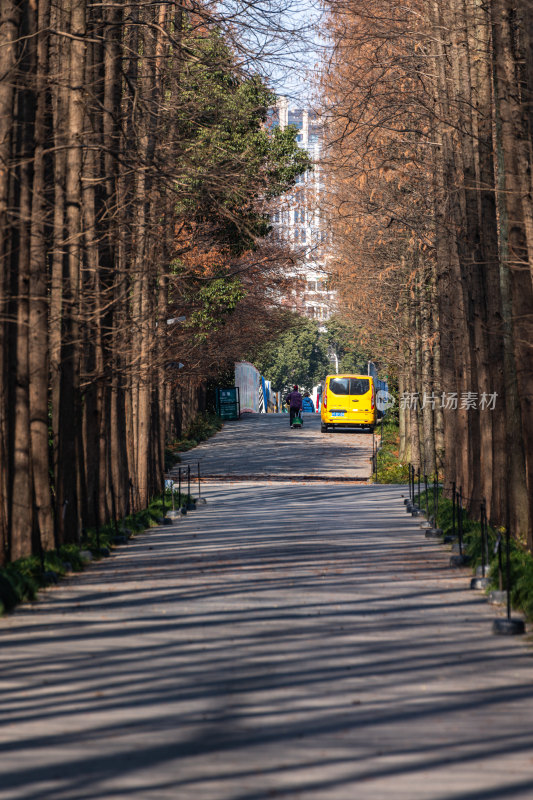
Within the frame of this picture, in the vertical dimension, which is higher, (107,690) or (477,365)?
(477,365)

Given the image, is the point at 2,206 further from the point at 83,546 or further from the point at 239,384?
the point at 239,384

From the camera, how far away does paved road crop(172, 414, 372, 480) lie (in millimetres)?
40750

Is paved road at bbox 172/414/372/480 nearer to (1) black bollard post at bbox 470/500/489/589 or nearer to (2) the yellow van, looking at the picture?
(2) the yellow van

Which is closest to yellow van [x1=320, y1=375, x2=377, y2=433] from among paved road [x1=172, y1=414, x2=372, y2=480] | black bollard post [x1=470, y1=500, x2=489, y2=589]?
paved road [x1=172, y1=414, x2=372, y2=480]

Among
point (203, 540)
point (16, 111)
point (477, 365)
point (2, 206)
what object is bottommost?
point (203, 540)

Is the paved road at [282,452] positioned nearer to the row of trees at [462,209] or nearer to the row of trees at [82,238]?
the row of trees at [462,209]

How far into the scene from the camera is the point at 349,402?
2183 inches

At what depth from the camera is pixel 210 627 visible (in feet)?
35.0

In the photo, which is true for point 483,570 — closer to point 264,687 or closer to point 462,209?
point 264,687

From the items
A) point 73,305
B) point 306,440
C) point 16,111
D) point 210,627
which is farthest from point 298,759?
point 306,440

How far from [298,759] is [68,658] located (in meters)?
3.30

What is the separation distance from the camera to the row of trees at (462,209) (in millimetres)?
14453

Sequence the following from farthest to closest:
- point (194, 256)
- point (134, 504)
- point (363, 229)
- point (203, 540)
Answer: point (194, 256) → point (363, 229) → point (134, 504) → point (203, 540)

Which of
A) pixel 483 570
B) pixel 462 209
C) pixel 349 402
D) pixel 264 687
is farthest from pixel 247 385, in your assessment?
pixel 264 687
